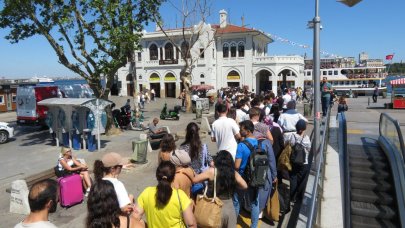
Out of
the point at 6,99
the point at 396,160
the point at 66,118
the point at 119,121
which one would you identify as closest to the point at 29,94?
the point at 119,121

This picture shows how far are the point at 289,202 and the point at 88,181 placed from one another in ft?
14.7

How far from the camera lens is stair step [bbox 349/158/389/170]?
7691 millimetres

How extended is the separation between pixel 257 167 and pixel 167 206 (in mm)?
1881

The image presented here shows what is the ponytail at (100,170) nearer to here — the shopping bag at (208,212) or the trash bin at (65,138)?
the shopping bag at (208,212)

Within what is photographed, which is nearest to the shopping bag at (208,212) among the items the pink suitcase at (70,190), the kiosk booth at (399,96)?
the pink suitcase at (70,190)

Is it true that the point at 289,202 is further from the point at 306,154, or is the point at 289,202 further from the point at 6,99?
the point at 6,99

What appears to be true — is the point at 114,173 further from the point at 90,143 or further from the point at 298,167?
the point at 90,143

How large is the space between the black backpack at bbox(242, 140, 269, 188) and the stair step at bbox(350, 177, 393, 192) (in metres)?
3.31

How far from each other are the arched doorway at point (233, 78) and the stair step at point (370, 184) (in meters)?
37.3

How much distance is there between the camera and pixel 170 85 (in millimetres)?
47312

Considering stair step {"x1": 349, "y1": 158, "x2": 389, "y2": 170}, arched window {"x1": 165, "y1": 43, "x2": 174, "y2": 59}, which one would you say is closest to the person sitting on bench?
stair step {"x1": 349, "y1": 158, "x2": 389, "y2": 170}

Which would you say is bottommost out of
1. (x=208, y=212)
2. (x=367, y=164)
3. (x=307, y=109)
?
(x=367, y=164)

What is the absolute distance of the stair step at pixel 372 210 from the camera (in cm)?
632

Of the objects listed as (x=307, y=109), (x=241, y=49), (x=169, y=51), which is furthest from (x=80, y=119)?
(x=169, y=51)
